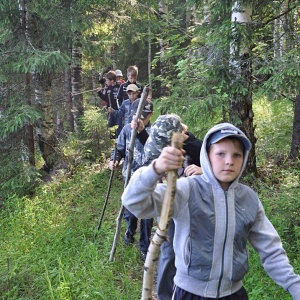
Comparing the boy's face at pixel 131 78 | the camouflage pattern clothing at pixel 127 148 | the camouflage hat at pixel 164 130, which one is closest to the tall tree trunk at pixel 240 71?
the camouflage pattern clothing at pixel 127 148

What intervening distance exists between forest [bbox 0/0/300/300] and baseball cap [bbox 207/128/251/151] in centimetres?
229

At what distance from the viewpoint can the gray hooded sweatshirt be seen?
200cm

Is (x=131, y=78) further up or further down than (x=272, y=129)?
further up

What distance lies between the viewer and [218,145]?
6.73 feet

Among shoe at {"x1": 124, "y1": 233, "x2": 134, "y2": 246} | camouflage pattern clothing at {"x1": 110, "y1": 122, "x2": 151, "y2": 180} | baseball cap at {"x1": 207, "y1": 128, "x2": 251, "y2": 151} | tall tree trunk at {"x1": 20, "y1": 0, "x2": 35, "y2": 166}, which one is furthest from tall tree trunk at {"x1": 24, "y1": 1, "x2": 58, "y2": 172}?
baseball cap at {"x1": 207, "y1": 128, "x2": 251, "y2": 151}

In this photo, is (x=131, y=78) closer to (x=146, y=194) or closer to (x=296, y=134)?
(x=296, y=134)

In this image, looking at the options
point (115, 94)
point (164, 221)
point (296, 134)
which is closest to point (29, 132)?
point (115, 94)

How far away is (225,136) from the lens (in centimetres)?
198

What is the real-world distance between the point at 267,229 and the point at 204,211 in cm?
46

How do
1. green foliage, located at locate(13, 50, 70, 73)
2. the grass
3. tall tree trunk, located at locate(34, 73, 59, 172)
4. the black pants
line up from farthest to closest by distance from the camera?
tall tree trunk, located at locate(34, 73, 59, 172) → green foliage, located at locate(13, 50, 70, 73) → the grass → the black pants

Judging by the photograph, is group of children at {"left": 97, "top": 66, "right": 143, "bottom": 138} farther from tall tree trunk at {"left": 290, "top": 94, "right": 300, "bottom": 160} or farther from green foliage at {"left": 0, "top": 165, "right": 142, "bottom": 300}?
tall tree trunk at {"left": 290, "top": 94, "right": 300, "bottom": 160}

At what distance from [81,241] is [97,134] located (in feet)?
Result: 14.0

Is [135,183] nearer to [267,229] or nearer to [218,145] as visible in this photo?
[218,145]

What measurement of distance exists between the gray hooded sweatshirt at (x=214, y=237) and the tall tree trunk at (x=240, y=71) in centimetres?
418
